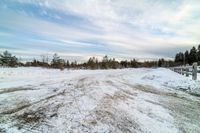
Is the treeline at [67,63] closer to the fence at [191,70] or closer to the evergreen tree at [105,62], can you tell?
the evergreen tree at [105,62]

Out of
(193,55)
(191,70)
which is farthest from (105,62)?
(191,70)

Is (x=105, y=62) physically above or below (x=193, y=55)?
below

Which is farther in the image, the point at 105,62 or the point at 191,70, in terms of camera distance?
the point at 105,62

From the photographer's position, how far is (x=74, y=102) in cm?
559

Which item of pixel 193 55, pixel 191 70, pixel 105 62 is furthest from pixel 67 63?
pixel 191 70

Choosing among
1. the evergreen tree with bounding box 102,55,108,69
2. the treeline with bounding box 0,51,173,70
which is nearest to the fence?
the treeline with bounding box 0,51,173,70

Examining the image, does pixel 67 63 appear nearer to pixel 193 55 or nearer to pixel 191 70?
pixel 193 55

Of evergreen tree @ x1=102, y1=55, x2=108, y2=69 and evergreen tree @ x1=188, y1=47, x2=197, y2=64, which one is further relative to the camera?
evergreen tree @ x1=102, y1=55, x2=108, y2=69

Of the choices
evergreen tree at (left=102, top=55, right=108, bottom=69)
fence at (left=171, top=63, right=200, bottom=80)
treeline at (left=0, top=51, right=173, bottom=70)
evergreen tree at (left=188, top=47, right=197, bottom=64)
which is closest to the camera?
fence at (left=171, top=63, right=200, bottom=80)

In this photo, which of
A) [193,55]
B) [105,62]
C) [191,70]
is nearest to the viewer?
[191,70]

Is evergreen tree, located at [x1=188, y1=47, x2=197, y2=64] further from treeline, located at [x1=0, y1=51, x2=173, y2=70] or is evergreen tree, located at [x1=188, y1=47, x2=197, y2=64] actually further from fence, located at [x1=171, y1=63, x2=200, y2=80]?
fence, located at [x1=171, y1=63, x2=200, y2=80]

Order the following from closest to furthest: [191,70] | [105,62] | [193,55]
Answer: [191,70] < [193,55] < [105,62]

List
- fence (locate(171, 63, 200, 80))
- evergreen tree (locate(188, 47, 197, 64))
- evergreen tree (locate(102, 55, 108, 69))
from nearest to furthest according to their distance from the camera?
1. fence (locate(171, 63, 200, 80))
2. evergreen tree (locate(188, 47, 197, 64))
3. evergreen tree (locate(102, 55, 108, 69))

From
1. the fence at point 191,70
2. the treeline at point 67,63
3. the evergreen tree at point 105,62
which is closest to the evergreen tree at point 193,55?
Result: the treeline at point 67,63
